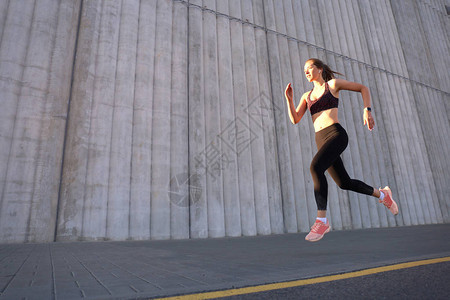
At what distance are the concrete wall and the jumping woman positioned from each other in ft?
10.1

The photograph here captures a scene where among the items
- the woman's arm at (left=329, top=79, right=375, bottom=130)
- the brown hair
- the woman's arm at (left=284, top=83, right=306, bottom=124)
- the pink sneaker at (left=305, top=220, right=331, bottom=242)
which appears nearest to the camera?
the pink sneaker at (left=305, top=220, right=331, bottom=242)

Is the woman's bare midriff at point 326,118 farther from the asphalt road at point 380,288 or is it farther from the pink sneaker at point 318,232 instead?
the asphalt road at point 380,288

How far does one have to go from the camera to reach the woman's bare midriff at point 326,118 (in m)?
2.57

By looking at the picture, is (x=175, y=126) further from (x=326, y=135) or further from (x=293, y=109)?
(x=326, y=135)

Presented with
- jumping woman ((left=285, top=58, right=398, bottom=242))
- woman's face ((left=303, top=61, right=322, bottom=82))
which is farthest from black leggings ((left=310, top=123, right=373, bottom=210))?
woman's face ((left=303, top=61, right=322, bottom=82))

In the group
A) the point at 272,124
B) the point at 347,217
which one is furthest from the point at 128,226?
the point at 347,217

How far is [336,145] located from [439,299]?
1.44 meters

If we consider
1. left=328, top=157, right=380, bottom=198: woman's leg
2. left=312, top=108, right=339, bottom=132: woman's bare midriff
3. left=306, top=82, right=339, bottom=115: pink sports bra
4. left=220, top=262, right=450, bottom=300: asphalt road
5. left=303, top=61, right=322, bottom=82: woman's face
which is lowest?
left=220, top=262, right=450, bottom=300: asphalt road

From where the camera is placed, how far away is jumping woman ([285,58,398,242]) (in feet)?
7.86

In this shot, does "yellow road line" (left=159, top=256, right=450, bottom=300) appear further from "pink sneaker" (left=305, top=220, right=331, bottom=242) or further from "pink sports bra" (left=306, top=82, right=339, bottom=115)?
"pink sports bra" (left=306, top=82, right=339, bottom=115)

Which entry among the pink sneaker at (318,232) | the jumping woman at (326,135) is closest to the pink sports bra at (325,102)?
the jumping woman at (326,135)

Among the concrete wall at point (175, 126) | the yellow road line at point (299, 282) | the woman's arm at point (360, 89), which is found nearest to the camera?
the yellow road line at point (299, 282)

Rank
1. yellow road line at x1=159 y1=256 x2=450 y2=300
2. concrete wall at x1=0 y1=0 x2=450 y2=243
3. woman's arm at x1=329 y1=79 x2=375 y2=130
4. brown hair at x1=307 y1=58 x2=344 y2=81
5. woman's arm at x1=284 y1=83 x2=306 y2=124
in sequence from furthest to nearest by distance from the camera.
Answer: concrete wall at x1=0 y1=0 x2=450 y2=243 → brown hair at x1=307 y1=58 x2=344 y2=81 → woman's arm at x1=284 y1=83 x2=306 y2=124 → woman's arm at x1=329 y1=79 x2=375 y2=130 → yellow road line at x1=159 y1=256 x2=450 y2=300

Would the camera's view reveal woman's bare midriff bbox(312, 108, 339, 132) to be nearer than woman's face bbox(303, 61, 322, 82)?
Yes
